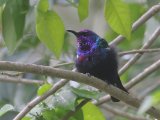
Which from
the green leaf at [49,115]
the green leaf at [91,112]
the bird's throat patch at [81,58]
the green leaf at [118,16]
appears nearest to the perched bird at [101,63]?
the bird's throat patch at [81,58]

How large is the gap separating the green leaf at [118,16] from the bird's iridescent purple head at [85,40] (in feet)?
1.88

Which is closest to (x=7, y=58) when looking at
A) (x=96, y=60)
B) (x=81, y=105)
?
(x=96, y=60)

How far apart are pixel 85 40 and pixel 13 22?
68 cm

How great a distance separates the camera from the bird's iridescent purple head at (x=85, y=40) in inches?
120

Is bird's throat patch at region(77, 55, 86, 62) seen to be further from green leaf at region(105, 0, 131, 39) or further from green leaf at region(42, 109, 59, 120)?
green leaf at region(42, 109, 59, 120)

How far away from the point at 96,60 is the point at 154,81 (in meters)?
2.32

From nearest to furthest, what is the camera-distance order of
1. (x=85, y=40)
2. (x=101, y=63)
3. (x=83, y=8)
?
(x=83, y=8) < (x=101, y=63) < (x=85, y=40)

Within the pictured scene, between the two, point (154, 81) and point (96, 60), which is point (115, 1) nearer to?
point (96, 60)

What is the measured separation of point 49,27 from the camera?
241cm

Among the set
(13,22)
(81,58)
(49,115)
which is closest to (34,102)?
(49,115)

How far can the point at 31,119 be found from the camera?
237 centimetres

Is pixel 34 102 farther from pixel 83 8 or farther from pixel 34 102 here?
pixel 83 8

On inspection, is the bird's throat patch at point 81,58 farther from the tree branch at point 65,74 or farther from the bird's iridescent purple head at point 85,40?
the tree branch at point 65,74

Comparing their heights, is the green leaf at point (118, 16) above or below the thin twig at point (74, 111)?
above
